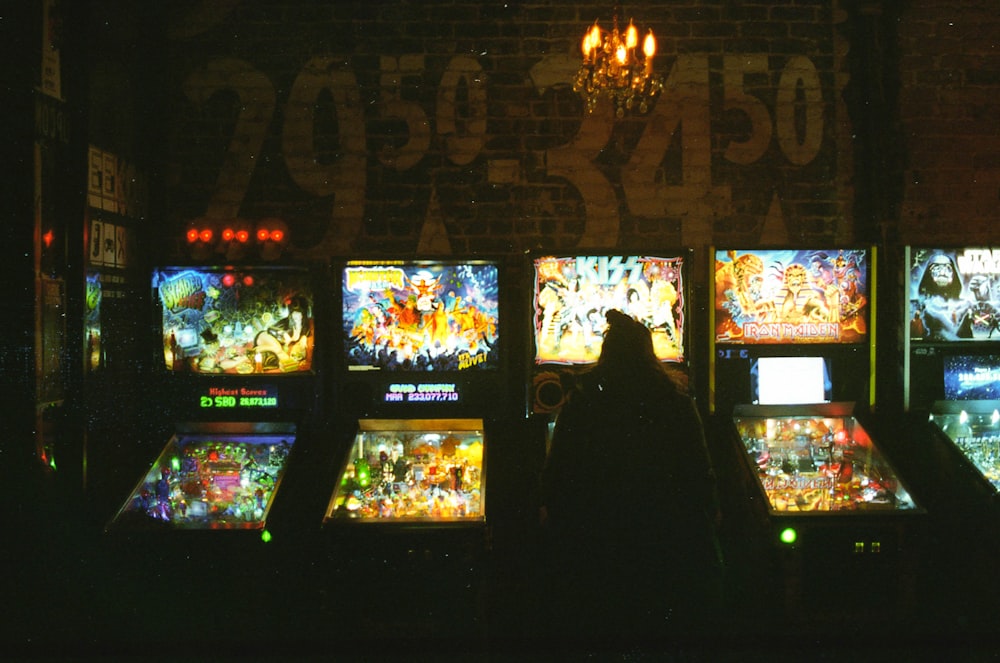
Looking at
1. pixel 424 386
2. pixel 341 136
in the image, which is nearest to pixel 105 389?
pixel 424 386

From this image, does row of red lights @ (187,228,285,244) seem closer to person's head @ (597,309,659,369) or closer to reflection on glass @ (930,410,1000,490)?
person's head @ (597,309,659,369)

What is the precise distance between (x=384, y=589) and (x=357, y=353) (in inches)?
43.7

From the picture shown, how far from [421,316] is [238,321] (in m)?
0.90

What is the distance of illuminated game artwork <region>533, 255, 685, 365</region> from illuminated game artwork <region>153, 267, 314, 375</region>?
116 cm

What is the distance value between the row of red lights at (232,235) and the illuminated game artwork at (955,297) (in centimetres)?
325

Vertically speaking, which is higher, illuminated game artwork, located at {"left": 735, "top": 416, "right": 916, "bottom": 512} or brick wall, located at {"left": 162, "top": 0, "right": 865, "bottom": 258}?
brick wall, located at {"left": 162, "top": 0, "right": 865, "bottom": 258}

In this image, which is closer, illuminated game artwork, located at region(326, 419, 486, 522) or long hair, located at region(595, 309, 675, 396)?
long hair, located at region(595, 309, 675, 396)

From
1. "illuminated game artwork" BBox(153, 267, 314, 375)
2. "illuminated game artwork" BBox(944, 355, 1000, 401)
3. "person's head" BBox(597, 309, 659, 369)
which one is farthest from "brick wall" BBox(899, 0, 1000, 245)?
"illuminated game artwork" BBox(153, 267, 314, 375)

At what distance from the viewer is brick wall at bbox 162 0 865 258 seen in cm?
469

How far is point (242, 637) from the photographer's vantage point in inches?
139

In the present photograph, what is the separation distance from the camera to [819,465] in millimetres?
3660

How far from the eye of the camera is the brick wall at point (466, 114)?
4691 mm

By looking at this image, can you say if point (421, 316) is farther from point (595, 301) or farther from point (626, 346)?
point (626, 346)

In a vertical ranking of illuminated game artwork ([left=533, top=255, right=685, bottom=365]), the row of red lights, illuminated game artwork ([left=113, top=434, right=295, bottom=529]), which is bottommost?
illuminated game artwork ([left=113, top=434, right=295, bottom=529])
